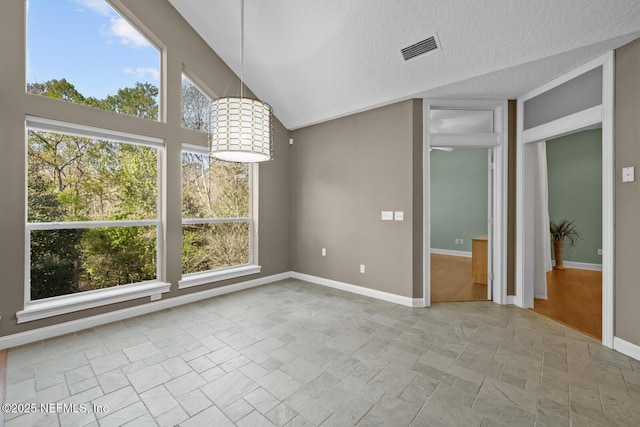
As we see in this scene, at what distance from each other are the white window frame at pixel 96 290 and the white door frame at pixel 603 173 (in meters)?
4.49

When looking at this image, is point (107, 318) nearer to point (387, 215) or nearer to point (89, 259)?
point (89, 259)

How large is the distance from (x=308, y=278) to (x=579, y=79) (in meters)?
4.24

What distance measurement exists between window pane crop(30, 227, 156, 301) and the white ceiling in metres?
2.77

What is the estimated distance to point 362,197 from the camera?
4.14 m

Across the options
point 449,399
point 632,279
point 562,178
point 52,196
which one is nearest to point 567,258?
point 562,178

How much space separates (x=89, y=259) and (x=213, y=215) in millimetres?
1499

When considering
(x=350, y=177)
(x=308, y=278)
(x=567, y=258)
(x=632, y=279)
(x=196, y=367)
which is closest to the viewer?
(x=196, y=367)

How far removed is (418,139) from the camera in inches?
143

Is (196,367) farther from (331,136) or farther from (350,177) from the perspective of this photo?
(331,136)

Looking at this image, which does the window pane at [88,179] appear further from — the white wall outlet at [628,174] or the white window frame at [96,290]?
the white wall outlet at [628,174]

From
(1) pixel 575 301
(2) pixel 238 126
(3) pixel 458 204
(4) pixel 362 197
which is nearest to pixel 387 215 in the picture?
(4) pixel 362 197

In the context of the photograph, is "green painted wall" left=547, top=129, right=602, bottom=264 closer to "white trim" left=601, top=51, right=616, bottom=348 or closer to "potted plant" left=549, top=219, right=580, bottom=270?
"potted plant" left=549, top=219, right=580, bottom=270

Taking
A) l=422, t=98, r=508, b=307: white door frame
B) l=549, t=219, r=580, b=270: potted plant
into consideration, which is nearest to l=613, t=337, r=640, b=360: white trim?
l=422, t=98, r=508, b=307: white door frame

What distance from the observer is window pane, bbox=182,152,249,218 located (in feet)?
12.7
